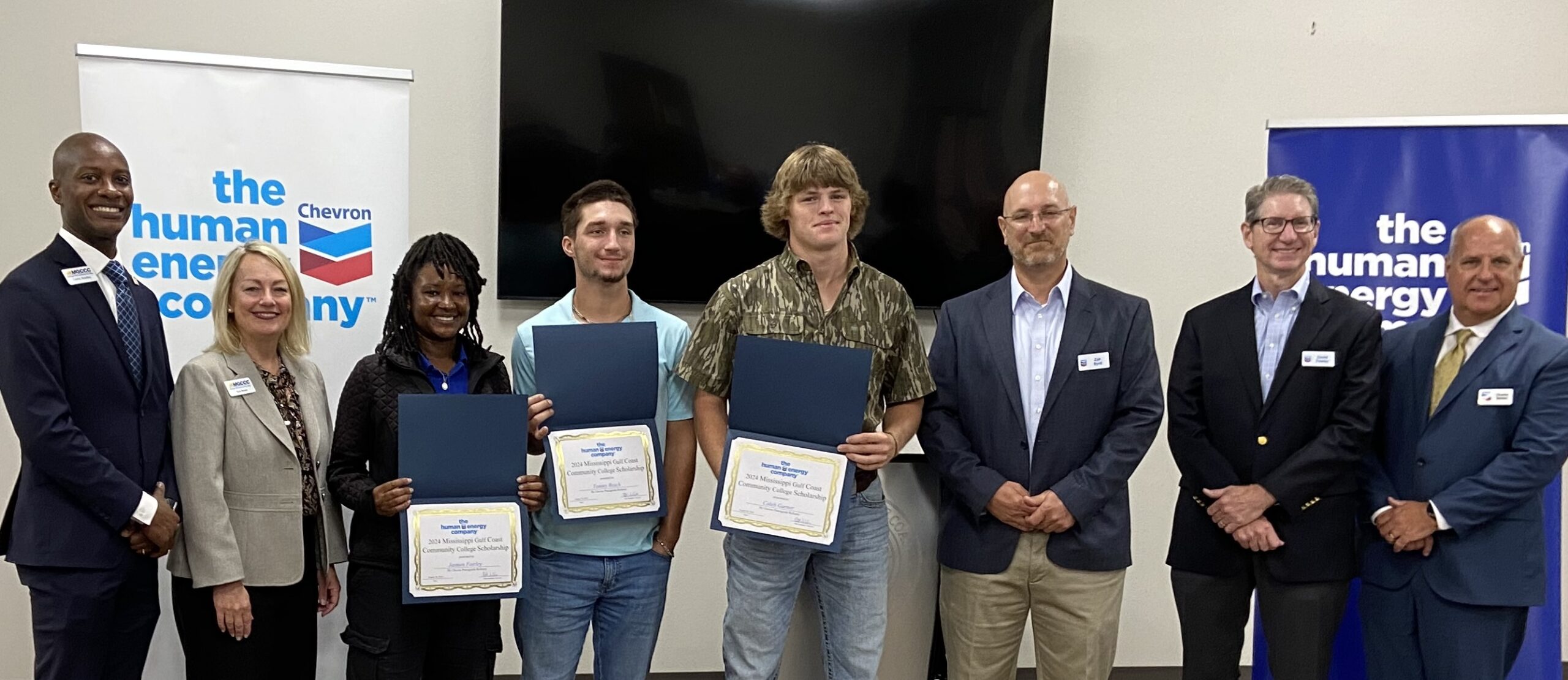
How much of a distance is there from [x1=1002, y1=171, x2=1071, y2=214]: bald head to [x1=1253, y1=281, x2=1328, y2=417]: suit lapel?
0.76 m

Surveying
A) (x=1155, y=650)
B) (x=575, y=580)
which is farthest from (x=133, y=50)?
(x=1155, y=650)

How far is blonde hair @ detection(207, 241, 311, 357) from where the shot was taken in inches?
96.3

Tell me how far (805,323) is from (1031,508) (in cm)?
76

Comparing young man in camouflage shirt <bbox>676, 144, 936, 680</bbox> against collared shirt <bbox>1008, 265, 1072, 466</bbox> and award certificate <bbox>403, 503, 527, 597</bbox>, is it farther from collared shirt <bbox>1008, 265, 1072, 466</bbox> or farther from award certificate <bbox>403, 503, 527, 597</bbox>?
award certificate <bbox>403, 503, 527, 597</bbox>

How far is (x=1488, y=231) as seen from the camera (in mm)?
2705

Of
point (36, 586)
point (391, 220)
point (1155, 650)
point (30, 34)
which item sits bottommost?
point (1155, 650)

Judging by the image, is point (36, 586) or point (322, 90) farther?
point (322, 90)

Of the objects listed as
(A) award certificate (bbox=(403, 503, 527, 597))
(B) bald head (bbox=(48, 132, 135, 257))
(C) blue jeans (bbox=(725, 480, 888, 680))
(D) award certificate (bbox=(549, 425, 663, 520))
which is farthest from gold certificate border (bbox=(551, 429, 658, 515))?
(B) bald head (bbox=(48, 132, 135, 257))

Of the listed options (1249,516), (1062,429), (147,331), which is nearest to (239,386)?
(147,331)

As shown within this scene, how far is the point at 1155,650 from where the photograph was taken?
14.7 feet

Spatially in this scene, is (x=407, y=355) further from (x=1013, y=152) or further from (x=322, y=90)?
(x=1013, y=152)

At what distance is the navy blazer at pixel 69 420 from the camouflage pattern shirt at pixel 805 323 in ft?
4.34

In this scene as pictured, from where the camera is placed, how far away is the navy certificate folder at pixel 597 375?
7.72 feet

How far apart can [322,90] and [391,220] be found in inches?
17.2
